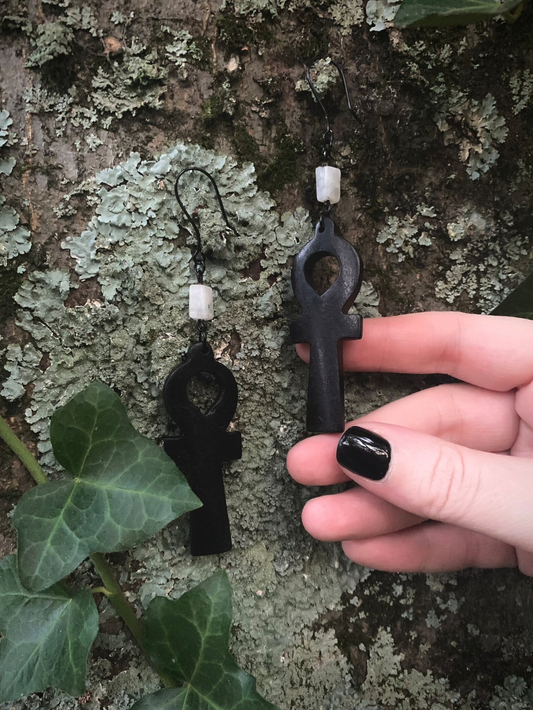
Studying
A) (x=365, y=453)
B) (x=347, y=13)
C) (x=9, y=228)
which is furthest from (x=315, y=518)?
(x=347, y=13)

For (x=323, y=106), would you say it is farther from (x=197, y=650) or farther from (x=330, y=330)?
(x=197, y=650)

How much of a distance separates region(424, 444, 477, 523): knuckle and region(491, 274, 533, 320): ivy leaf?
1.37 feet

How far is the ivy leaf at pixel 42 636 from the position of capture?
0.81 metres

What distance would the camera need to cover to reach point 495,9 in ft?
3.04

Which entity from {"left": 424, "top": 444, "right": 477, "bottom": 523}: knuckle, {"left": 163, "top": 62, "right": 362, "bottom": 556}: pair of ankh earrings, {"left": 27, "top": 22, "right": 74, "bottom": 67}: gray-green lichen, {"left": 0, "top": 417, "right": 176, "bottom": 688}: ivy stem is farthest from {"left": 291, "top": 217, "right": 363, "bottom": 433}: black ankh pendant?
{"left": 27, "top": 22, "right": 74, "bottom": 67}: gray-green lichen

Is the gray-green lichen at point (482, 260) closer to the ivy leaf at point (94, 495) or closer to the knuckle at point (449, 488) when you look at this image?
the knuckle at point (449, 488)

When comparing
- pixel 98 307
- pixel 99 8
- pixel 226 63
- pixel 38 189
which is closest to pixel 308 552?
pixel 98 307

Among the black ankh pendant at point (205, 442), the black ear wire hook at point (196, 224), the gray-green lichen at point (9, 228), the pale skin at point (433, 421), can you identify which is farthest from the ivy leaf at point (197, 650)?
the gray-green lichen at point (9, 228)

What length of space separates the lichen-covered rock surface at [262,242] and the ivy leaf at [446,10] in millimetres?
107

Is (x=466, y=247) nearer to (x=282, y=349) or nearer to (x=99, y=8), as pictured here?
(x=282, y=349)

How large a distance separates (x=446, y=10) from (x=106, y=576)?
3.84 feet

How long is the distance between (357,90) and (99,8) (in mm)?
504

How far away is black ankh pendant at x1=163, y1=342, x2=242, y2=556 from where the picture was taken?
0.98 m

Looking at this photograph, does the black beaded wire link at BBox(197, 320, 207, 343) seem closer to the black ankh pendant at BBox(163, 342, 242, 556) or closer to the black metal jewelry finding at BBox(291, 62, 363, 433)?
the black ankh pendant at BBox(163, 342, 242, 556)
